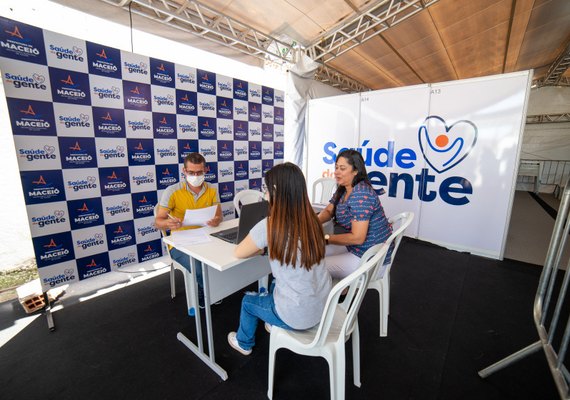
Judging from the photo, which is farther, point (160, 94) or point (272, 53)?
point (272, 53)

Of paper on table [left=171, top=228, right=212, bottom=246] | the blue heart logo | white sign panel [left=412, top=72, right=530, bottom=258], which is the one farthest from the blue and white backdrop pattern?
white sign panel [left=412, top=72, right=530, bottom=258]

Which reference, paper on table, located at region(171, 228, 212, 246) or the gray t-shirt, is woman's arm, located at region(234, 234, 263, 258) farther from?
→ paper on table, located at region(171, 228, 212, 246)

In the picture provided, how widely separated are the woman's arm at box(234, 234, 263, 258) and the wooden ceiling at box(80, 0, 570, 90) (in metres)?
2.67

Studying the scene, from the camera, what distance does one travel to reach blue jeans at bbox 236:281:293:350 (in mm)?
1270

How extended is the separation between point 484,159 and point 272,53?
300 centimetres

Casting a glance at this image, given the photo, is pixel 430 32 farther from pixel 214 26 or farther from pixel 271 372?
pixel 271 372

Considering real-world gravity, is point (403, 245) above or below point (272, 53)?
below

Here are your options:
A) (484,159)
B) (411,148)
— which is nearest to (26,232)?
(411,148)

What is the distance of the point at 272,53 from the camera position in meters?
3.67

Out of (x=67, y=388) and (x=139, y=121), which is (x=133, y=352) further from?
(x=139, y=121)

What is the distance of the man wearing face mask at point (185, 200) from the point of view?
190 cm

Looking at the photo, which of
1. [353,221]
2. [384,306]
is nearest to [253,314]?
[353,221]

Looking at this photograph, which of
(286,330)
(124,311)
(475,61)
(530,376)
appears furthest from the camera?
(475,61)

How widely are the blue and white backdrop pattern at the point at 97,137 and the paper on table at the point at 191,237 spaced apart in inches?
46.7
